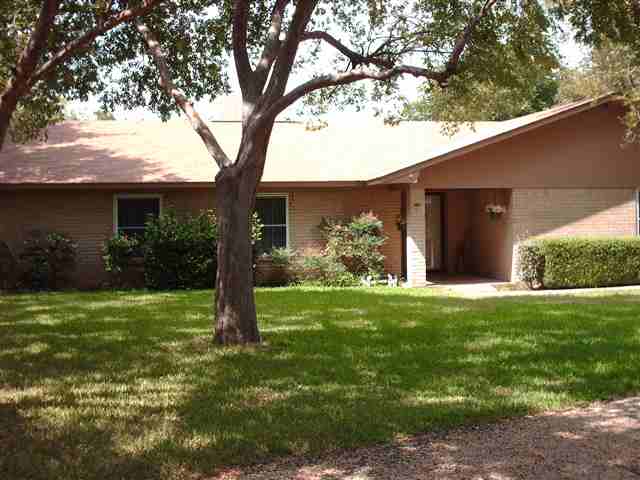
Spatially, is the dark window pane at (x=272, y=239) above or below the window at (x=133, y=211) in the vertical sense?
below

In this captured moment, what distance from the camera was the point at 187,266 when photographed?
1738 centimetres

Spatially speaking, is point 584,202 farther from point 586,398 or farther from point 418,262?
point 586,398

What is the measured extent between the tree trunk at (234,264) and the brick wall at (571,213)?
A: 10.4m

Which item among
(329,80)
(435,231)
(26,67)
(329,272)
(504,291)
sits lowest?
(504,291)

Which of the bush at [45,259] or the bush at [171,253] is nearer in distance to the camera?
the bush at [171,253]

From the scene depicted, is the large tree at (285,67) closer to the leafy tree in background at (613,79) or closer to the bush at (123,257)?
the leafy tree in background at (613,79)

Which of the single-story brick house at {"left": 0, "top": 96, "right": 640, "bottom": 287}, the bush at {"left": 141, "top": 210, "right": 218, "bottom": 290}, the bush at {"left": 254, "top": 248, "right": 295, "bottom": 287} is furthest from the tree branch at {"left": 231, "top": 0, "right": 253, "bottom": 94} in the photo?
the bush at {"left": 254, "top": 248, "right": 295, "bottom": 287}

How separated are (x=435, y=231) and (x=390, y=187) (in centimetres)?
297

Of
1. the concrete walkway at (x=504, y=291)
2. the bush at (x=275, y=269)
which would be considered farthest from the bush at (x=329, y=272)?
the concrete walkway at (x=504, y=291)

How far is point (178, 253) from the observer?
56.9ft

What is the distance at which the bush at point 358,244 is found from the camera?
18.1 metres

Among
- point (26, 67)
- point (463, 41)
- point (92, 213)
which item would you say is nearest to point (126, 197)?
point (92, 213)

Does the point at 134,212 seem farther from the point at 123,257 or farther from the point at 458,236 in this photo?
the point at 458,236

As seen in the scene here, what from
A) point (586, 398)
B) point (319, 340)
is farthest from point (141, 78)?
point (586, 398)
